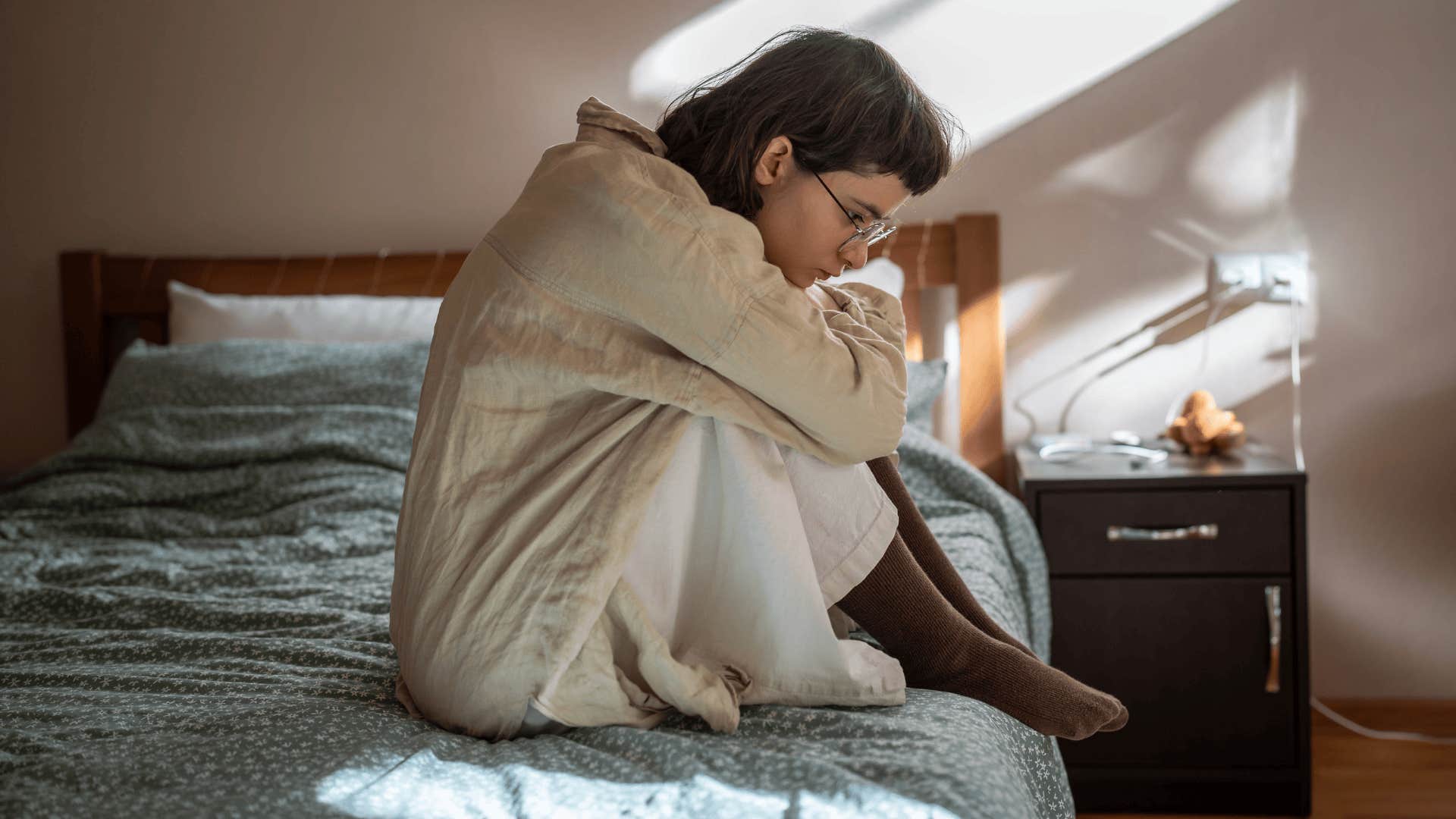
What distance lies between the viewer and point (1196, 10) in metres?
2.24

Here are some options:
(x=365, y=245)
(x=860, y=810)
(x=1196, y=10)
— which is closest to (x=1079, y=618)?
(x=1196, y=10)

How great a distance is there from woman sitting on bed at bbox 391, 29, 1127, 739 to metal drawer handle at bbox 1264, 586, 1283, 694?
0.97m

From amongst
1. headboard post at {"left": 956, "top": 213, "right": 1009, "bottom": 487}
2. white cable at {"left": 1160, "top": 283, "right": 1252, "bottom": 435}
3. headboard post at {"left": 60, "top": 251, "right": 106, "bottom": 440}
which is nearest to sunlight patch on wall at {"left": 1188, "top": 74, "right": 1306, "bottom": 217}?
white cable at {"left": 1160, "top": 283, "right": 1252, "bottom": 435}

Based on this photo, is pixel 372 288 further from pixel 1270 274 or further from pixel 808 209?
pixel 1270 274

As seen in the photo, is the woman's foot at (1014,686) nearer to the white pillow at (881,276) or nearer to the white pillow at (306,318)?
the white pillow at (881,276)

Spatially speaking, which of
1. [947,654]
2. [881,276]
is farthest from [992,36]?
[947,654]

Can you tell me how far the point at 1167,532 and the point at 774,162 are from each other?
1.17 metres

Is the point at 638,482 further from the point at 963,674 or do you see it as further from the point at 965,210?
the point at 965,210

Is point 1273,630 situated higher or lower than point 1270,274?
lower

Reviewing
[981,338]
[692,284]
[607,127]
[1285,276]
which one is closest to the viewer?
[692,284]

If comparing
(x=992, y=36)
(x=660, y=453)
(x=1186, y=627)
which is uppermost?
(x=992, y=36)

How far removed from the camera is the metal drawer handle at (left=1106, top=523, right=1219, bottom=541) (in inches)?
76.5

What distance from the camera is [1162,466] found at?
6.67ft

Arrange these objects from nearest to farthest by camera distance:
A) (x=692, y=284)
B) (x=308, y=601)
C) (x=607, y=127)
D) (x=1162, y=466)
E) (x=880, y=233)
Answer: (x=692, y=284) → (x=607, y=127) → (x=880, y=233) → (x=308, y=601) → (x=1162, y=466)
